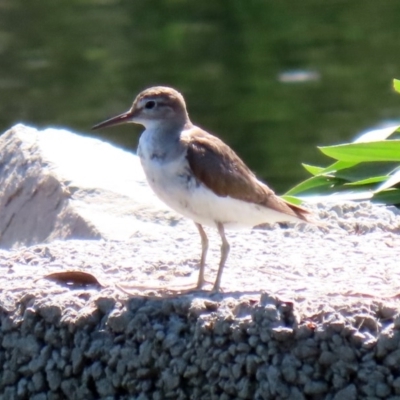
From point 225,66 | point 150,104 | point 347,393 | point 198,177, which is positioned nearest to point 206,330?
point 347,393

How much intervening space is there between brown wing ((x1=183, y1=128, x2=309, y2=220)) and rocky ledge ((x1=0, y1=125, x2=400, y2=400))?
0.31 meters

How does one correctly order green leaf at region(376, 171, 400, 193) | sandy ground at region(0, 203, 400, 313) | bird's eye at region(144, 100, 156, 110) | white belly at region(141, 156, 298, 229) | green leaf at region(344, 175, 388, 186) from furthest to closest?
green leaf at region(344, 175, 388, 186)
green leaf at region(376, 171, 400, 193)
bird's eye at region(144, 100, 156, 110)
white belly at region(141, 156, 298, 229)
sandy ground at region(0, 203, 400, 313)

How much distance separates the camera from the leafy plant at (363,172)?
278 inches

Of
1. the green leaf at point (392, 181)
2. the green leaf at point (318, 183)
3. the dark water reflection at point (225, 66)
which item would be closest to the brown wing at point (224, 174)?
the green leaf at point (392, 181)

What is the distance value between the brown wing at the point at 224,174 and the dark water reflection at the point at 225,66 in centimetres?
652

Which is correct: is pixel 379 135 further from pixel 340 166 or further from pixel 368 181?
pixel 368 181

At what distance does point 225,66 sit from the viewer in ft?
54.0

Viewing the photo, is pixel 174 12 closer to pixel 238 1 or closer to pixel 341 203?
pixel 238 1

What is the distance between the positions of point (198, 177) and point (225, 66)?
11087 millimetres

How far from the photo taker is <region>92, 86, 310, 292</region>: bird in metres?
5.52

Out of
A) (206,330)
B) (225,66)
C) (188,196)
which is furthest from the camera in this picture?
(225,66)

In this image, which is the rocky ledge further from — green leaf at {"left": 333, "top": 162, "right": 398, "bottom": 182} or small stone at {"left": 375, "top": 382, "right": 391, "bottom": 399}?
green leaf at {"left": 333, "top": 162, "right": 398, "bottom": 182}

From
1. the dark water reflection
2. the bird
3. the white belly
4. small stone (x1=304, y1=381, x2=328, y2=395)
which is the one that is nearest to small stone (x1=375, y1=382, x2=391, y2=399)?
small stone (x1=304, y1=381, x2=328, y2=395)

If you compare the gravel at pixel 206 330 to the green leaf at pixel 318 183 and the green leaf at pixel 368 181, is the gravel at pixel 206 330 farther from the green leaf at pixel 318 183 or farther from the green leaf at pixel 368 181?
the green leaf at pixel 318 183
